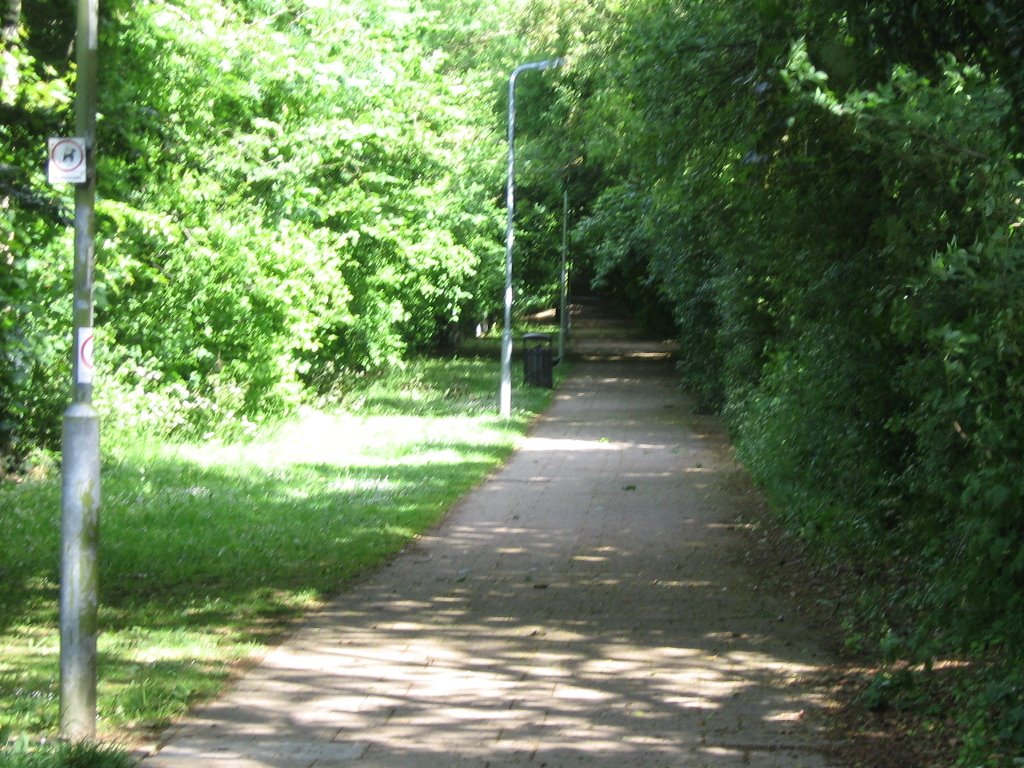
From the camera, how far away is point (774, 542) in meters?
12.8

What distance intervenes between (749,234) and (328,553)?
531 cm

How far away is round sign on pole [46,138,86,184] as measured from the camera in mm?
6289

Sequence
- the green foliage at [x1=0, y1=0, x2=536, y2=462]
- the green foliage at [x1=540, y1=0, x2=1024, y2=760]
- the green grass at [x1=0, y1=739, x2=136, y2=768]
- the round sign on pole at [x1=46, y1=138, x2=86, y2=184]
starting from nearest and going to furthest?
the green grass at [x1=0, y1=739, x2=136, y2=768] < the green foliage at [x1=540, y1=0, x2=1024, y2=760] < the round sign on pole at [x1=46, y1=138, x2=86, y2=184] < the green foliage at [x1=0, y1=0, x2=536, y2=462]

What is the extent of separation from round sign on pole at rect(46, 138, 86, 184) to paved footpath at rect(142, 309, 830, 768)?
106 inches

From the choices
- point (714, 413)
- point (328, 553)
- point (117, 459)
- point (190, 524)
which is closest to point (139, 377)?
point (117, 459)

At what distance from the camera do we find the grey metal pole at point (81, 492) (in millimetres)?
6363

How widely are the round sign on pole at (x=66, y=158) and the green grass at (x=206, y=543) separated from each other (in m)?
2.46

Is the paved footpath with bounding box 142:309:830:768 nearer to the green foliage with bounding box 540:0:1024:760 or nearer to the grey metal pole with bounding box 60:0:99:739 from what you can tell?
the grey metal pole with bounding box 60:0:99:739

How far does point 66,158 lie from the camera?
6.29 m

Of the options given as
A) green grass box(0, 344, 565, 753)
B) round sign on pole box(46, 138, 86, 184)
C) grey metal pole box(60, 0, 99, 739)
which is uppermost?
round sign on pole box(46, 138, 86, 184)

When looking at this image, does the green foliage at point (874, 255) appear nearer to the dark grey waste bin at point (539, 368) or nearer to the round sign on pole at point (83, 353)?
the round sign on pole at point (83, 353)

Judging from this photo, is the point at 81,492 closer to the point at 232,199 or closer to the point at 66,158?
the point at 66,158

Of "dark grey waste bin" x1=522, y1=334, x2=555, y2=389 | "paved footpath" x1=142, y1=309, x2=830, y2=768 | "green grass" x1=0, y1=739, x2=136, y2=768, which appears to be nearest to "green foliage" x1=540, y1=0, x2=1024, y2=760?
"paved footpath" x1=142, y1=309, x2=830, y2=768

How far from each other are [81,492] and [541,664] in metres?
3.05
